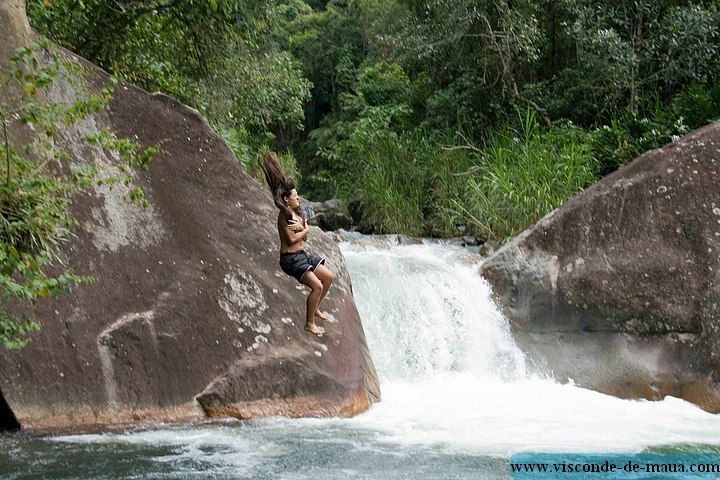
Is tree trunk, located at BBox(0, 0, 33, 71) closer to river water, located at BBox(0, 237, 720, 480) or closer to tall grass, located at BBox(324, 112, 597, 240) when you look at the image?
river water, located at BBox(0, 237, 720, 480)

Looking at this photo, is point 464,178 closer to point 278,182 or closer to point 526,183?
point 526,183

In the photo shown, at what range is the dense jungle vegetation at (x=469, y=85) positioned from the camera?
42.3 feet

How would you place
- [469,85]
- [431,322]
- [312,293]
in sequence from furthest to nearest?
[469,85] < [431,322] < [312,293]

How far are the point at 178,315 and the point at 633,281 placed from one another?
15.9ft

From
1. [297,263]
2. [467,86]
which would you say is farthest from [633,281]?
[467,86]

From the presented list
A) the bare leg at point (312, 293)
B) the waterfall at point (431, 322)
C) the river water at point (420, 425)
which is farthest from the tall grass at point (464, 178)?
the bare leg at point (312, 293)

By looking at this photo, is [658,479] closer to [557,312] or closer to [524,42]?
[557,312]

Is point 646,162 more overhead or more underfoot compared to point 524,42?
more underfoot

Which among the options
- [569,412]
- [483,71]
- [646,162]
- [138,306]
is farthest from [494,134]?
[138,306]

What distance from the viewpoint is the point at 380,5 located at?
998 inches

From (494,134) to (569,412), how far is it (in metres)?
10.5

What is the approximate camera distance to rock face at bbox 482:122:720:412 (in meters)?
9.36

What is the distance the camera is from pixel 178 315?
311 inches

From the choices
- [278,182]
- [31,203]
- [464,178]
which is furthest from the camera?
[464,178]
